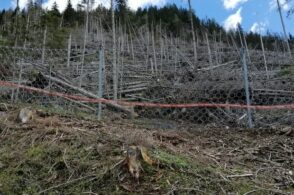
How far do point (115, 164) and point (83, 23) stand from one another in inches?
2065

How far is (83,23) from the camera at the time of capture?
181ft

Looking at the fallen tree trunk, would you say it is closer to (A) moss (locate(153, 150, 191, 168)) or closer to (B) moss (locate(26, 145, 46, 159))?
(B) moss (locate(26, 145, 46, 159))

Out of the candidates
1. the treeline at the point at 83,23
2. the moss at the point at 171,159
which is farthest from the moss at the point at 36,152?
the treeline at the point at 83,23

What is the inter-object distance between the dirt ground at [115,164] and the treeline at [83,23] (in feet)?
42.4

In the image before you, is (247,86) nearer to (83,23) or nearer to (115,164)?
(115,164)

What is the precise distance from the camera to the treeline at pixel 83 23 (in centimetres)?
2576

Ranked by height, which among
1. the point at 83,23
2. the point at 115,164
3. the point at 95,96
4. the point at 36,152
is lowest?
the point at 115,164

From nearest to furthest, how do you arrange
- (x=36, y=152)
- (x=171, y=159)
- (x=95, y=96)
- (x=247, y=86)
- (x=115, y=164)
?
(x=115, y=164)
(x=171, y=159)
(x=36, y=152)
(x=247, y=86)
(x=95, y=96)

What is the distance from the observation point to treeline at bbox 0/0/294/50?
2576 cm

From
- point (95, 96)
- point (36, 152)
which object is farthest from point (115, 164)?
point (95, 96)

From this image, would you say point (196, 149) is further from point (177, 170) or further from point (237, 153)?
point (177, 170)

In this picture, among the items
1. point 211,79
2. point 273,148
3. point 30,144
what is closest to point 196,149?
point 273,148

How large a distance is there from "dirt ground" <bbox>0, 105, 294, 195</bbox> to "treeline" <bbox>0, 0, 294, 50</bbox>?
1293 cm

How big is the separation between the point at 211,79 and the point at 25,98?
5658mm
